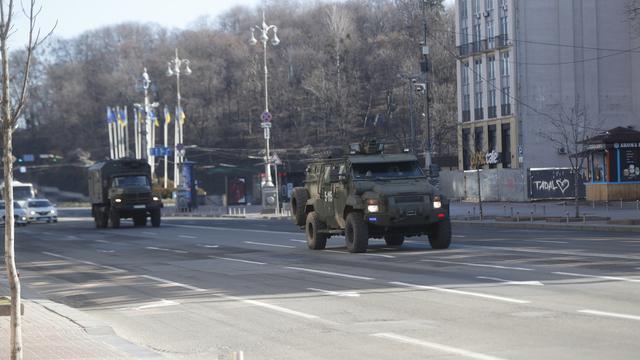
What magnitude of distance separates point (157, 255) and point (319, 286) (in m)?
11.7

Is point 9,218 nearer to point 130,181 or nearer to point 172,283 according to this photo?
point 172,283

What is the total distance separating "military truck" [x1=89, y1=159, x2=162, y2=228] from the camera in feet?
170

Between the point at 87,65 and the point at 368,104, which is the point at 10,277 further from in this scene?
the point at 87,65

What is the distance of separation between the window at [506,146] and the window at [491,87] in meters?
1.60

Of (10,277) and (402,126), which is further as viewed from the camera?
(402,126)

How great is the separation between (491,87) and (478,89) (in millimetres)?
2451

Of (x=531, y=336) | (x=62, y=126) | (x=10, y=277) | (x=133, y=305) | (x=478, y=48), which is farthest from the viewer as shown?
(x=62, y=126)

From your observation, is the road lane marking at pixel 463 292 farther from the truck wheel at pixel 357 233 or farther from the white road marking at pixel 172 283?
the truck wheel at pixel 357 233

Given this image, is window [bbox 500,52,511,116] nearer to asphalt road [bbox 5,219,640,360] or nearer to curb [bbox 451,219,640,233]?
curb [bbox 451,219,640,233]

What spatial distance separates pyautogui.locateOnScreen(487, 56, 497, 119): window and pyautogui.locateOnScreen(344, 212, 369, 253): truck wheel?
53.9 metres

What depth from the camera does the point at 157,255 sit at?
2892cm

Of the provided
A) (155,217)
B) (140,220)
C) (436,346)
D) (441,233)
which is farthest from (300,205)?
(140,220)

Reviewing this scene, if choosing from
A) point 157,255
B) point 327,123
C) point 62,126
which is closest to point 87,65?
point 62,126

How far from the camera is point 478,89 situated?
81500 millimetres
